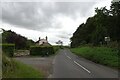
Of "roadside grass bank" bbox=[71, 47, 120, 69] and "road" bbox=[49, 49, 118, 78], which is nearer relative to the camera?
"road" bbox=[49, 49, 118, 78]

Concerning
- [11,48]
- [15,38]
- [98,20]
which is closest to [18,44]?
[15,38]

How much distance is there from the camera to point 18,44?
80.8m

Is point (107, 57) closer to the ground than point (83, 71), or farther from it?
farther from it

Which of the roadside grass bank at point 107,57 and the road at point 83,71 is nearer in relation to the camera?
the road at point 83,71

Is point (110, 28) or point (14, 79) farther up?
point (110, 28)

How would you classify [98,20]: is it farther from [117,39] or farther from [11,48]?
[11,48]

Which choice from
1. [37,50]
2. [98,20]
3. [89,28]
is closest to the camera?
[98,20]

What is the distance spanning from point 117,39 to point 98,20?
4728mm

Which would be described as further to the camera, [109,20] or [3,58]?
[109,20]

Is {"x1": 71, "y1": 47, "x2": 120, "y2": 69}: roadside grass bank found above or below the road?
above

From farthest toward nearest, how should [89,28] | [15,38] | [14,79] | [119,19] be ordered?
[89,28] < [15,38] < [119,19] < [14,79]

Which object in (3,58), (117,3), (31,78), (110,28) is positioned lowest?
(31,78)

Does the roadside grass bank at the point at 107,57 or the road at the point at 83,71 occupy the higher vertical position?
the roadside grass bank at the point at 107,57

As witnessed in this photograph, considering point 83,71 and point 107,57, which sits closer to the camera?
point 83,71
